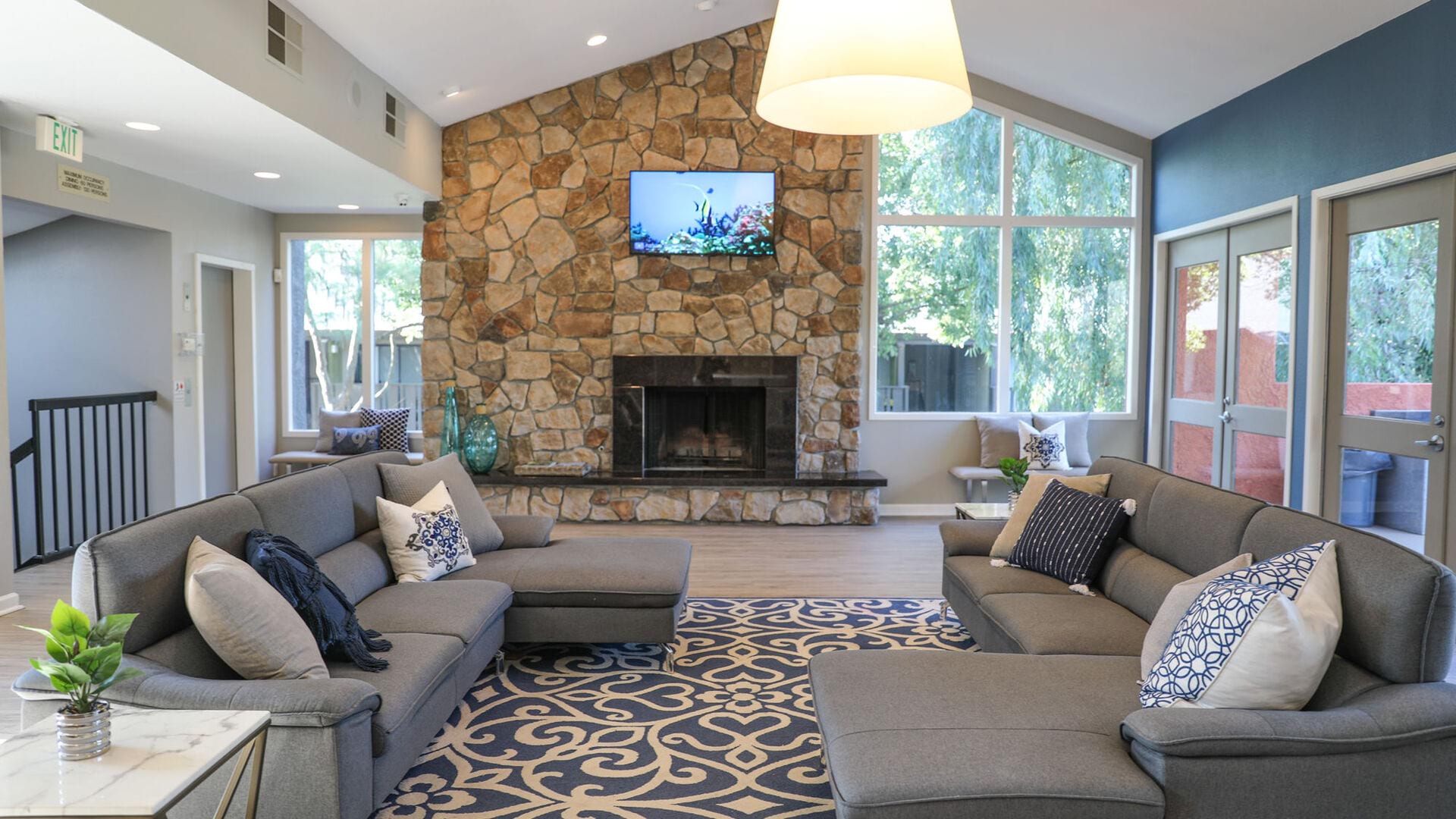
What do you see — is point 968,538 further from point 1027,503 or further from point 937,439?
point 937,439

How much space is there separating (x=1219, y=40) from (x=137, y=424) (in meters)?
7.18

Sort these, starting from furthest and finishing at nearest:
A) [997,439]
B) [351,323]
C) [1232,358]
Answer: [351,323] → [997,439] → [1232,358]

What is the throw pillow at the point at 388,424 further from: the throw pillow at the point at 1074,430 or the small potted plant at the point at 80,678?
the small potted plant at the point at 80,678

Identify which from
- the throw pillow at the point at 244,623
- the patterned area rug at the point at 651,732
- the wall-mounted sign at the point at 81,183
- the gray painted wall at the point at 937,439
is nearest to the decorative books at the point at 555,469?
the gray painted wall at the point at 937,439

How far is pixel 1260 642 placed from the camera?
7.01 ft

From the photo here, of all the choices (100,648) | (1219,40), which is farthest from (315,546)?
(1219,40)

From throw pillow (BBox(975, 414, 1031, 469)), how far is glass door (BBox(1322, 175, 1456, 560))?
7.50ft

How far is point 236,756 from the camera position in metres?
2.08

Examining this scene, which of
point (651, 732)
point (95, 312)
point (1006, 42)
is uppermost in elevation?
point (1006, 42)

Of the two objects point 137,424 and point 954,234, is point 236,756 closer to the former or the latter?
point 137,424

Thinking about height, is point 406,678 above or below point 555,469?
below

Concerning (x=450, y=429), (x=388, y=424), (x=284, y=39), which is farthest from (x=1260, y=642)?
(x=388, y=424)

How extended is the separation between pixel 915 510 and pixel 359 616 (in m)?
5.00

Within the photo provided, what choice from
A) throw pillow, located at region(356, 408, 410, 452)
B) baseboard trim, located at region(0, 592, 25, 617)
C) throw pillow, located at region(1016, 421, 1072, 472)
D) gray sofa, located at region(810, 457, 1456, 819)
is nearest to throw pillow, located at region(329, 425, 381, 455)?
throw pillow, located at region(356, 408, 410, 452)
